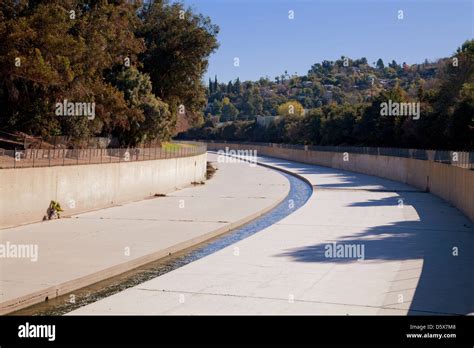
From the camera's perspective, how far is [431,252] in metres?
18.8

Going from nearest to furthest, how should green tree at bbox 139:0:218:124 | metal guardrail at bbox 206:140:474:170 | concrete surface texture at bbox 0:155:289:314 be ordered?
concrete surface texture at bbox 0:155:289:314 < metal guardrail at bbox 206:140:474:170 < green tree at bbox 139:0:218:124

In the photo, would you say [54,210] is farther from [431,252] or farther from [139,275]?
[431,252]

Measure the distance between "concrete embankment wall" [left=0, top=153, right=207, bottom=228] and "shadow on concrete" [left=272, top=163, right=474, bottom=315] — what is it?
34.4ft

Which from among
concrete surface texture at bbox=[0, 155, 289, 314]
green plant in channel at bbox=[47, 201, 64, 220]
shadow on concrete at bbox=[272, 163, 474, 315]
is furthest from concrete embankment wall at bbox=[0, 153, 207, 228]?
shadow on concrete at bbox=[272, 163, 474, 315]

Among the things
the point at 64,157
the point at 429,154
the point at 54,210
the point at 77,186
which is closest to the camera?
the point at 54,210

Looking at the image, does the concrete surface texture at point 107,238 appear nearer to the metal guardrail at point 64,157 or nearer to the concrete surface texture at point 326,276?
the concrete surface texture at point 326,276

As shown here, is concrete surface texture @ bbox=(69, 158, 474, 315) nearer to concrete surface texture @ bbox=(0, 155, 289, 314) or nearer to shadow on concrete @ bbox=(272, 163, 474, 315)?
shadow on concrete @ bbox=(272, 163, 474, 315)

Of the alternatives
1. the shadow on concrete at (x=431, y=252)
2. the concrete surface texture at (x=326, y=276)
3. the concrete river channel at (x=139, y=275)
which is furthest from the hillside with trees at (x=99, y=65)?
the shadow on concrete at (x=431, y=252)

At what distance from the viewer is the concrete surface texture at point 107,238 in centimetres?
1427

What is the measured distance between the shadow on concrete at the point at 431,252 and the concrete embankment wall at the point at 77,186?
10.5m

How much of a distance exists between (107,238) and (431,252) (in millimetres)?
10058

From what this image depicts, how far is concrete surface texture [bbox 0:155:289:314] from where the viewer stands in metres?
14.3

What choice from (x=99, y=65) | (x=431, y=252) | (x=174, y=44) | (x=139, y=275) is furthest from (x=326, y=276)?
(x=174, y=44)

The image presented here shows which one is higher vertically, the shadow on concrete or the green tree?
the green tree
